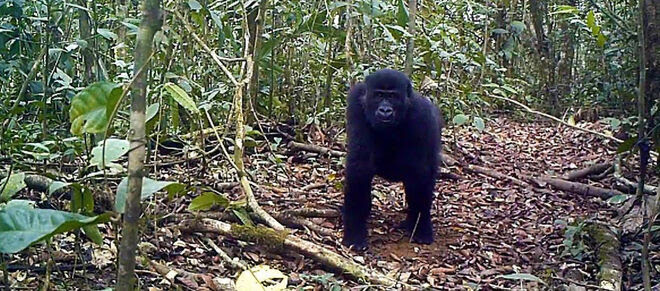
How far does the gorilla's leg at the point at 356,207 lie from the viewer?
4664 mm

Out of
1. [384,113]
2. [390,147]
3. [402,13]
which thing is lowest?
[390,147]

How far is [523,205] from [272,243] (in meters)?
2.51

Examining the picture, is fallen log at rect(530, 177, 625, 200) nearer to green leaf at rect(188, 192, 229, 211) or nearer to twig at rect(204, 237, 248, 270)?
twig at rect(204, 237, 248, 270)

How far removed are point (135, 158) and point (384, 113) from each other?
289cm

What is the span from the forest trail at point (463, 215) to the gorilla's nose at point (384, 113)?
85 centimetres

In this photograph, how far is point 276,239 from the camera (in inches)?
163

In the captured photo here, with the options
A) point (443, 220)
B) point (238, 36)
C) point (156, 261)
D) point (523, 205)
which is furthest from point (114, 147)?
point (238, 36)

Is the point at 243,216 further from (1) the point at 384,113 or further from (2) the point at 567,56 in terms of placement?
(2) the point at 567,56

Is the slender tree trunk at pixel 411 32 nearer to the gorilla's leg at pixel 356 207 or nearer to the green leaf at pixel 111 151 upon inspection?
the gorilla's leg at pixel 356 207

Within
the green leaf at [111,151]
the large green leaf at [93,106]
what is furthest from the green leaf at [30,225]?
the green leaf at [111,151]

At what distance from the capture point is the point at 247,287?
7.65 ft

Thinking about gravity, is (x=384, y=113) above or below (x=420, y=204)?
above

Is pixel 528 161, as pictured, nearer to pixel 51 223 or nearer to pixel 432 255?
pixel 432 255

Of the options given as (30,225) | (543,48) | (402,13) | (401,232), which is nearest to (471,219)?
(401,232)
